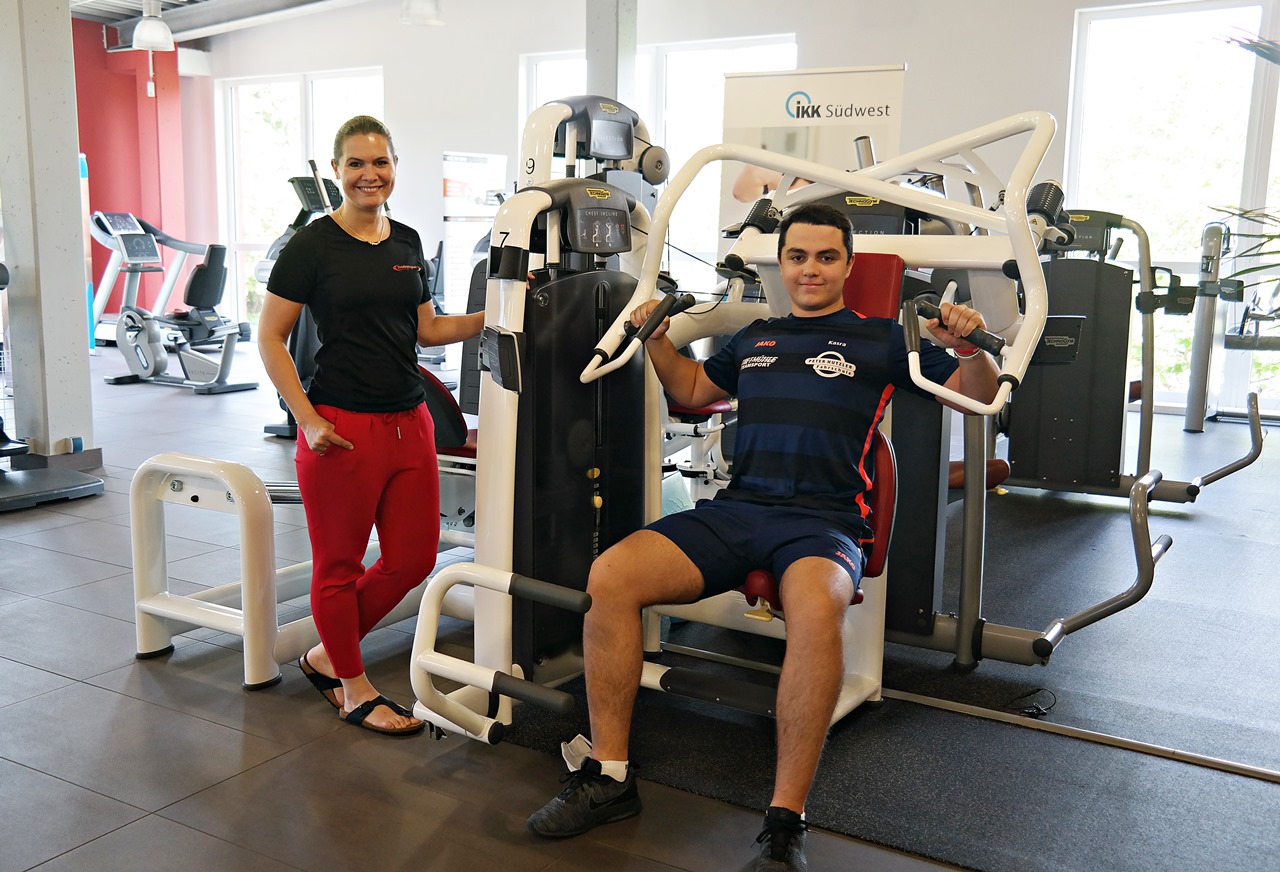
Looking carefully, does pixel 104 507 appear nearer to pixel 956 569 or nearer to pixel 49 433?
pixel 49 433

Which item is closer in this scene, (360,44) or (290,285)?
(290,285)

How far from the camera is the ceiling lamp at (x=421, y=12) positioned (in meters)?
8.30

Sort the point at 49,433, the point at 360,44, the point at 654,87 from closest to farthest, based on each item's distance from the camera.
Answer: the point at 49,433 → the point at 654,87 → the point at 360,44

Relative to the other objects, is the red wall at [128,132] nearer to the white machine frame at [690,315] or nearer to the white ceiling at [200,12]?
the white ceiling at [200,12]

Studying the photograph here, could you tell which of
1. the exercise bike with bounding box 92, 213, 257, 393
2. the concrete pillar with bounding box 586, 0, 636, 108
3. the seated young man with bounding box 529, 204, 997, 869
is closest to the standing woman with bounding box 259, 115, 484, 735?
the seated young man with bounding box 529, 204, 997, 869

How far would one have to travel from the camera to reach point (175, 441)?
618 cm

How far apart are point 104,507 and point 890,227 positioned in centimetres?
346

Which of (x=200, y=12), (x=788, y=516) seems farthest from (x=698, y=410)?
(x=200, y=12)

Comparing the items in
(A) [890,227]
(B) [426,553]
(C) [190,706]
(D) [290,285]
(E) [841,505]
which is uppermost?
(A) [890,227]

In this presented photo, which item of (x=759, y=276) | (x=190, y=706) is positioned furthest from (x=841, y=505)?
(x=190, y=706)

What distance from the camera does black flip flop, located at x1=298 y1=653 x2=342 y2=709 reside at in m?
2.65

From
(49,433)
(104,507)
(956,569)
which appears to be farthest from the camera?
(49,433)

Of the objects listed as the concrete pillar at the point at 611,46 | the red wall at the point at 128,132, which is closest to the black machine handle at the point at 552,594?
the concrete pillar at the point at 611,46

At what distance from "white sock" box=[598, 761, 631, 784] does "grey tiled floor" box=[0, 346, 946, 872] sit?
0.09 m
